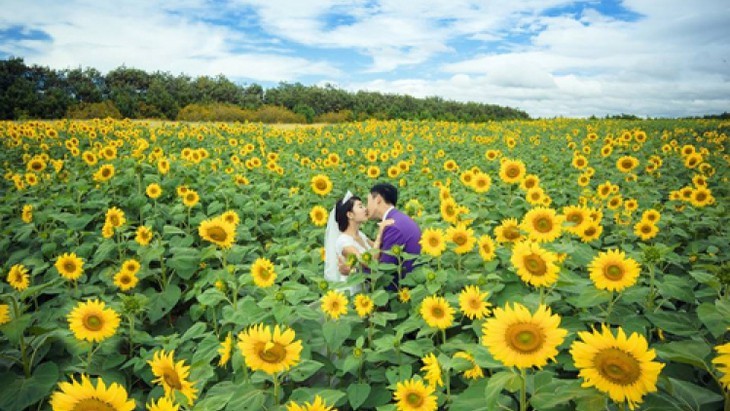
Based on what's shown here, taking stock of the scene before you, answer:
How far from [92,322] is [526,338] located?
2328 millimetres

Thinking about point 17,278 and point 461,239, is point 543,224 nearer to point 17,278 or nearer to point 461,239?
Answer: point 461,239

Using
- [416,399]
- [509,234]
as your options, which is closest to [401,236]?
[509,234]

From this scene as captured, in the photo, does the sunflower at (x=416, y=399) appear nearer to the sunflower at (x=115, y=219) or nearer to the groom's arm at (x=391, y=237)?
the groom's arm at (x=391, y=237)

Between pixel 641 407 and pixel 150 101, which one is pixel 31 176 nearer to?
pixel 641 407

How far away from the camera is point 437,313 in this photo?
7.95 feet

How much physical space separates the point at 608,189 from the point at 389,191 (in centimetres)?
259

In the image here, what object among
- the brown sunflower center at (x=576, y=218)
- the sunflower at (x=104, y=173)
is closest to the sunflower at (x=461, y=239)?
the brown sunflower center at (x=576, y=218)

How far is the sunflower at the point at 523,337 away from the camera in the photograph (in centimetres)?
139

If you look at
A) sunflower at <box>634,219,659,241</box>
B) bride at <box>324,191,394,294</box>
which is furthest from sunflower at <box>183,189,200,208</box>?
sunflower at <box>634,219,659,241</box>

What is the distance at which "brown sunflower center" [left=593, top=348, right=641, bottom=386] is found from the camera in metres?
1.21

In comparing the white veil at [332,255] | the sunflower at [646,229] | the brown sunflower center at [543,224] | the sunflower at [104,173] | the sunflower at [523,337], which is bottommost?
the white veil at [332,255]

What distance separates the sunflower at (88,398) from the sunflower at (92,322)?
1143 mm

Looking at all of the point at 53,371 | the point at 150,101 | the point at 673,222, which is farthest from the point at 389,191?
the point at 150,101

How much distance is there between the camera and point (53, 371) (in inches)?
89.1
